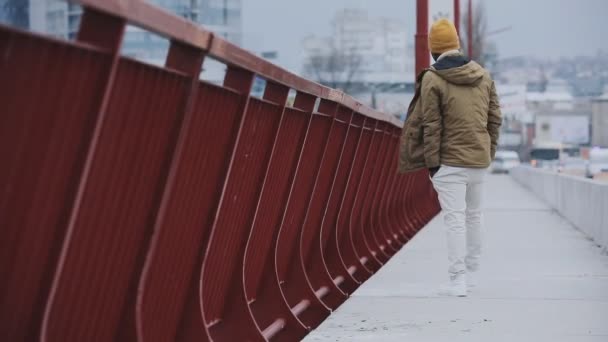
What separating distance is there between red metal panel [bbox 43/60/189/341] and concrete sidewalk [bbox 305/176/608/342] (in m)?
2.29

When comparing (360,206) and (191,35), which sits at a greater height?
(360,206)

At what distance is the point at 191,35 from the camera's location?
4.73 m

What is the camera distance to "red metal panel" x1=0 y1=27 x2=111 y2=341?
3574 millimetres

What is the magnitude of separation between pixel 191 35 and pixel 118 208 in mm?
584

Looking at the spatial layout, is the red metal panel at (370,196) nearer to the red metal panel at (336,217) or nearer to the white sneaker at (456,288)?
the red metal panel at (336,217)

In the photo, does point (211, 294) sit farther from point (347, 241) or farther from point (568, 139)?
point (568, 139)

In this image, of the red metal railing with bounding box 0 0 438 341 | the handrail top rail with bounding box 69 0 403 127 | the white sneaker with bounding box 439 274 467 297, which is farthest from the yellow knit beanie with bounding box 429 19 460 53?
the handrail top rail with bounding box 69 0 403 127

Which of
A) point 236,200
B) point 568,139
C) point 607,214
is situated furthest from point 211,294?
point 568,139

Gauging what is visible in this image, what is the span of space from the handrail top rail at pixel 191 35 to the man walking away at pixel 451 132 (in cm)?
160

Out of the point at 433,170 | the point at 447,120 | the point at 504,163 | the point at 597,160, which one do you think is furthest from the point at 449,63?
the point at 504,163

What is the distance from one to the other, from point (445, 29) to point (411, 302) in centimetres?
170

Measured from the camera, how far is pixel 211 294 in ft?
21.1

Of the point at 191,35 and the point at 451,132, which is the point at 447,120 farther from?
the point at 191,35

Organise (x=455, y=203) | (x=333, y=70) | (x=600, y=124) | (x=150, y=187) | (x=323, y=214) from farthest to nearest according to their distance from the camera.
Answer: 1. (x=333, y=70)
2. (x=600, y=124)
3. (x=323, y=214)
4. (x=455, y=203)
5. (x=150, y=187)
